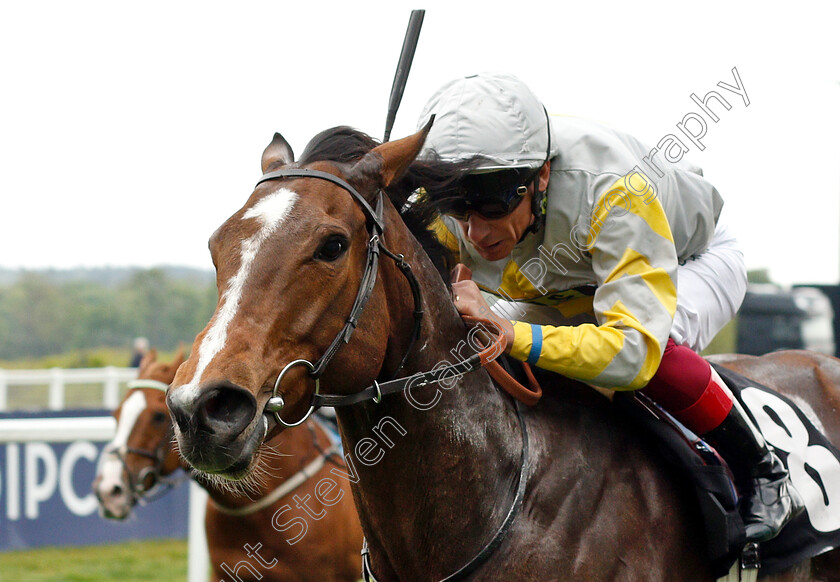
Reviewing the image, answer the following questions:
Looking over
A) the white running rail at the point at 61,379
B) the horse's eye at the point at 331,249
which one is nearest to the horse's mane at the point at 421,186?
the horse's eye at the point at 331,249

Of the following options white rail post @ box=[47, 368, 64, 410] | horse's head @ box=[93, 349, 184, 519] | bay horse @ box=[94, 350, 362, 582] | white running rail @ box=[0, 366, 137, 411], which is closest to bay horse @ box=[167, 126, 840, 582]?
bay horse @ box=[94, 350, 362, 582]

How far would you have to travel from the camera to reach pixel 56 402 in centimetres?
1107

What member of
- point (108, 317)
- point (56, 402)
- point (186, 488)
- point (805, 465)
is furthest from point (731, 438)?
point (108, 317)

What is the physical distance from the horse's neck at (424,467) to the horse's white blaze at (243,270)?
33 centimetres

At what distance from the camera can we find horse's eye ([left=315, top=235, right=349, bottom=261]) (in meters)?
1.91

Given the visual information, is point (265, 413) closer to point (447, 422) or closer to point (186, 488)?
point (447, 422)

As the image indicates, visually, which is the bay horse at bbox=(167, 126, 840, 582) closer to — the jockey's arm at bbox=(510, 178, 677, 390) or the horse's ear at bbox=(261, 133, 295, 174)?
the horse's ear at bbox=(261, 133, 295, 174)

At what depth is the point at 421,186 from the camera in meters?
2.38

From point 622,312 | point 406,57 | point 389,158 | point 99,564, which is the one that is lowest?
point 99,564

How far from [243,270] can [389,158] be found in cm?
53

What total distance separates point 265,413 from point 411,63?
125 centimetres

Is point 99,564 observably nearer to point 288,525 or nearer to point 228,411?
point 288,525

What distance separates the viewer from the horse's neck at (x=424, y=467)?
2145 millimetres

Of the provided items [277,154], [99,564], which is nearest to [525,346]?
[277,154]
